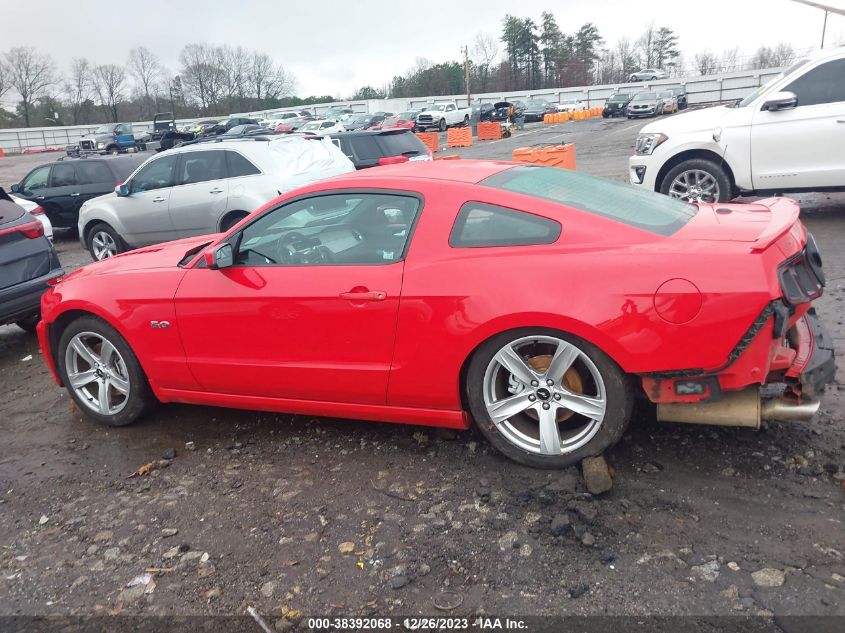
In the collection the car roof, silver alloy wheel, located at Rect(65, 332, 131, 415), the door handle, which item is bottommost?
silver alloy wheel, located at Rect(65, 332, 131, 415)

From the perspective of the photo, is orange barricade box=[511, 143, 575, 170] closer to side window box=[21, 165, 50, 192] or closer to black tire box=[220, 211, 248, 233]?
black tire box=[220, 211, 248, 233]

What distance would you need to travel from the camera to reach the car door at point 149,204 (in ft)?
32.3

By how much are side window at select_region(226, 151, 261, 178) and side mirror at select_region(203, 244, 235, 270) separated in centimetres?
552

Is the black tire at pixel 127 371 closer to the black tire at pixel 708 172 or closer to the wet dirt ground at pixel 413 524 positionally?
the wet dirt ground at pixel 413 524

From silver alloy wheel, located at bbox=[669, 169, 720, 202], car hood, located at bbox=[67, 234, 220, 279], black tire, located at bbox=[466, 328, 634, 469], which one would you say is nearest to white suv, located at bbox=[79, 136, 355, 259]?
car hood, located at bbox=[67, 234, 220, 279]

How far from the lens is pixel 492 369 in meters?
3.45

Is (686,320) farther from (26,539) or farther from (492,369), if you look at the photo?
(26,539)

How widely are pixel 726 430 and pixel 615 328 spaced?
1161 mm

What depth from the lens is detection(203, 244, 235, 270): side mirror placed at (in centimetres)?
400

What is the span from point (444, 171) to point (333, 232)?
28.2 inches

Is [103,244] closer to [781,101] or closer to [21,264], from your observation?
[21,264]

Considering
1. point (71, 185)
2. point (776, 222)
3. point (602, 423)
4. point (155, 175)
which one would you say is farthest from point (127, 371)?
point (71, 185)

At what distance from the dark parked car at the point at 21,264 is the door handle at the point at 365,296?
4.13 meters

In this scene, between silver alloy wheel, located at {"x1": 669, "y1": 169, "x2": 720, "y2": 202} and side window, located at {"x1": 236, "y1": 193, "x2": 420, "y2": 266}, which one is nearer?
side window, located at {"x1": 236, "y1": 193, "x2": 420, "y2": 266}
